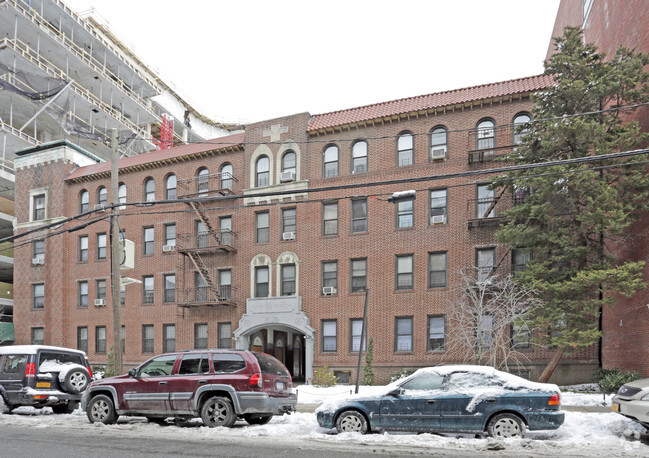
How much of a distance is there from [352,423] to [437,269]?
14.8 metres

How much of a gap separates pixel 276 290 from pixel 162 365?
1481cm

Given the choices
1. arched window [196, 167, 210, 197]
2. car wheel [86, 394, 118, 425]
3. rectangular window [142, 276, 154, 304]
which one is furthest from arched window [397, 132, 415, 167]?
car wheel [86, 394, 118, 425]

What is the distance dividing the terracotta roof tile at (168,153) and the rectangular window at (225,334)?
371 inches

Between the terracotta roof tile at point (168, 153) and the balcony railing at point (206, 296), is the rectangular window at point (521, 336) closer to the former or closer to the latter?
the balcony railing at point (206, 296)

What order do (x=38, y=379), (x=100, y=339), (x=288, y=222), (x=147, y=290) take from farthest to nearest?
1. (x=100, y=339)
2. (x=147, y=290)
3. (x=288, y=222)
4. (x=38, y=379)

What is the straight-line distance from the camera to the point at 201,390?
12758mm

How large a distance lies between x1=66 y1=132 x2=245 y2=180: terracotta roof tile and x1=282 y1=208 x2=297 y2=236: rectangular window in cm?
449

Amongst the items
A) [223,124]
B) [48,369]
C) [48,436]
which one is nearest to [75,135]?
[223,124]

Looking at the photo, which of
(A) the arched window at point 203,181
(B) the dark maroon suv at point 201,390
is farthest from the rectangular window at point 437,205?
(B) the dark maroon suv at point 201,390

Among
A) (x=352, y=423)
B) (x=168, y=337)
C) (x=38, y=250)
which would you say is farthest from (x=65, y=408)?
(x=38, y=250)

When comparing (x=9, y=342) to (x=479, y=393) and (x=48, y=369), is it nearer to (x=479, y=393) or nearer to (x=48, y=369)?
(x=48, y=369)

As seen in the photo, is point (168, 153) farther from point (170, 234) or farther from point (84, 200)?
point (84, 200)

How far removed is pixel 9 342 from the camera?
36.8 m

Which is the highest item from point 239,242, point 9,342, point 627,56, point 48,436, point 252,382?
point 627,56
